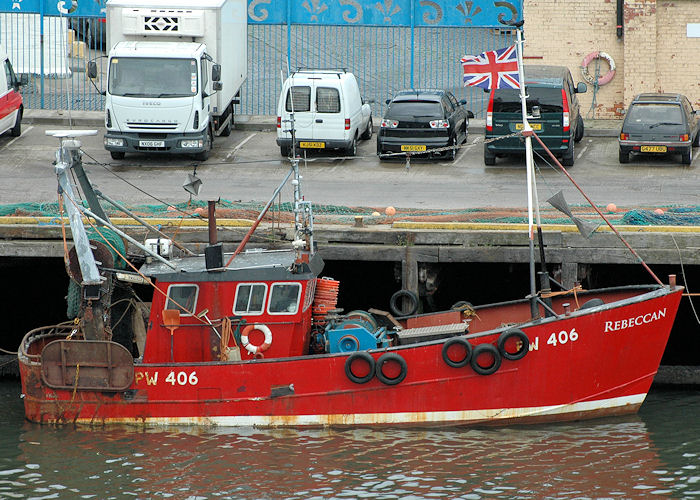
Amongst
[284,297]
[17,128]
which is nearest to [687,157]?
[284,297]

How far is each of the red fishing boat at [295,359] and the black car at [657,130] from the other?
9.93 meters

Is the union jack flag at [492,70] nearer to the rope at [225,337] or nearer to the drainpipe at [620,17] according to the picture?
the rope at [225,337]

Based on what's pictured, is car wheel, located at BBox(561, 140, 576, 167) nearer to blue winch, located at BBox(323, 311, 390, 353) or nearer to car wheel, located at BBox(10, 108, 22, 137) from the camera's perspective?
blue winch, located at BBox(323, 311, 390, 353)

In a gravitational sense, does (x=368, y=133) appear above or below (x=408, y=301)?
above

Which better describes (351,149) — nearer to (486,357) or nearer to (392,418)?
(392,418)

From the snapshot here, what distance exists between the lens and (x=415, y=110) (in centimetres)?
2734

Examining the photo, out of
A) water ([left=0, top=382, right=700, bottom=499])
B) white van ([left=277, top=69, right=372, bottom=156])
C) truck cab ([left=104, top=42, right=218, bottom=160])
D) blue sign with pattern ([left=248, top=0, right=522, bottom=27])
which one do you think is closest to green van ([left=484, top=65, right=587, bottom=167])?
white van ([left=277, top=69, right=372, bottom=156])

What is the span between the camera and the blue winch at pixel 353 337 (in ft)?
56.2

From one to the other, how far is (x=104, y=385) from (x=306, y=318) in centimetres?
298

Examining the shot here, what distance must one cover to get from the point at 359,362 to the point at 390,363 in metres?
0.42

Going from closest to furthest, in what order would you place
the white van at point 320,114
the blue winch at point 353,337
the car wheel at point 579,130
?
the blue winch at point 353,337
the white van at point 320,114
the car wheel at point 579,130

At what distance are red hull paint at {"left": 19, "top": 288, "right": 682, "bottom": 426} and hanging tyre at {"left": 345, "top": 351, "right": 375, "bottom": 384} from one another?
0.13 meters

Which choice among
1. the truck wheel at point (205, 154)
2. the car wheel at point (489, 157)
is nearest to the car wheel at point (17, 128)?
the truck wheel at point (205, 154)

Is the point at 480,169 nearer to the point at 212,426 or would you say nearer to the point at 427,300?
the point at 427,300
